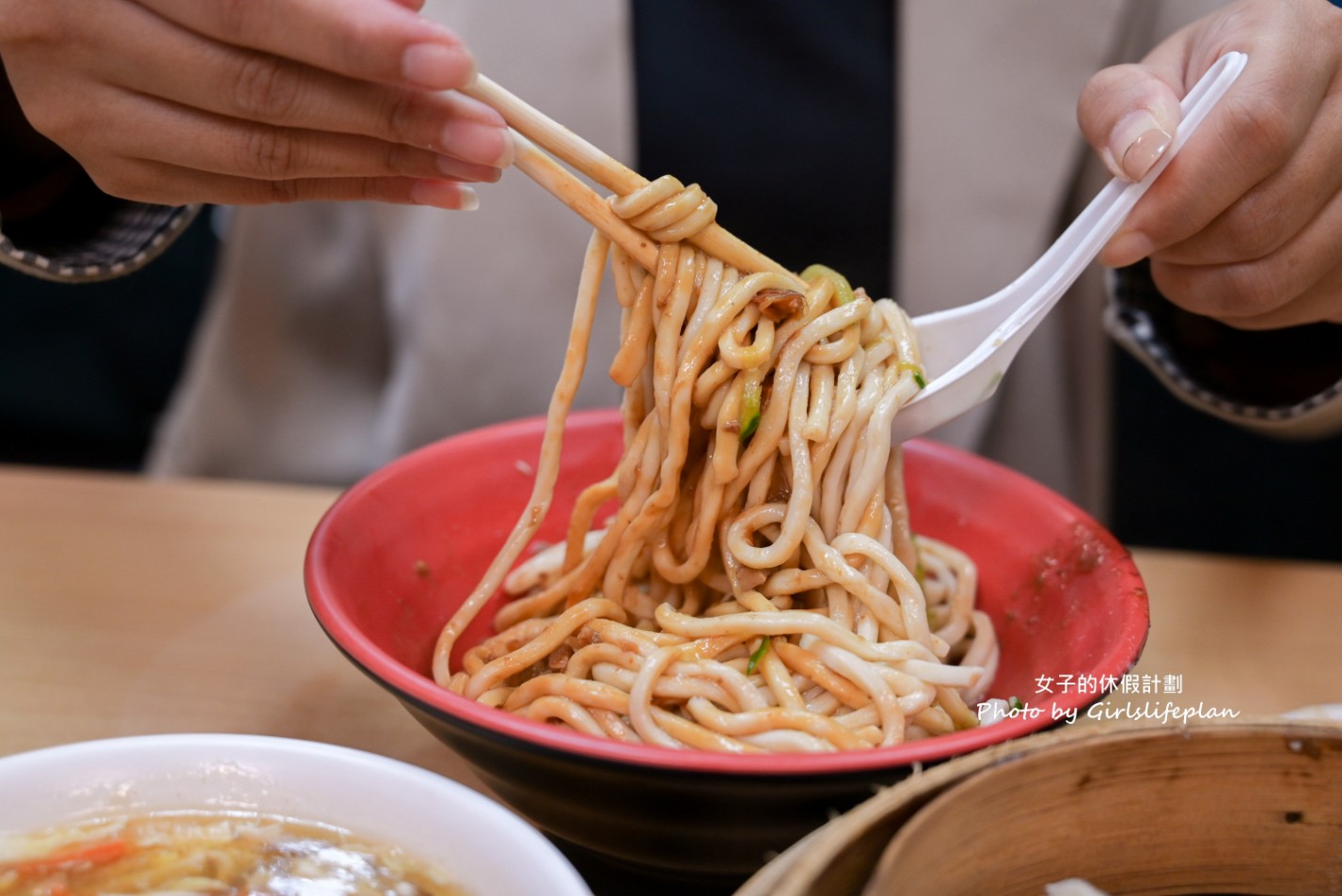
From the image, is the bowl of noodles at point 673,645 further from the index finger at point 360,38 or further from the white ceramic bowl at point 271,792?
the index finger at point 360,38

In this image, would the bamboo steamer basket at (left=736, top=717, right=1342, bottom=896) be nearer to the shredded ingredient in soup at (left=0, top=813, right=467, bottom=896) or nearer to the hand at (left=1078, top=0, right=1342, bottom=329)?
the shredded ingredient in soup at (left=0, top=813, right=467, bottom=896)

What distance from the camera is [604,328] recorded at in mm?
2080

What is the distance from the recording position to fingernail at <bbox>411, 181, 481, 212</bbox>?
3.50 ft

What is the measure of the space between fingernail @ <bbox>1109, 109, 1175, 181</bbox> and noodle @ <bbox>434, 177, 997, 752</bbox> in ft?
0.96

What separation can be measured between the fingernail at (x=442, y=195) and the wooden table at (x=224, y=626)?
23.1 inches

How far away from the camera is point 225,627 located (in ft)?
4.50

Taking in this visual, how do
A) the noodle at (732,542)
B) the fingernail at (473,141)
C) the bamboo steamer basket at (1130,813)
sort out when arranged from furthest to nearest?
1. the noodle at (732,542)
2. the fingernail at (473,141)
3. the bamboo steamer basket at (1130,813)

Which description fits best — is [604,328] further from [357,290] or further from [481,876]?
[481,876]

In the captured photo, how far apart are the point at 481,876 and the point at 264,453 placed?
1.74 meters

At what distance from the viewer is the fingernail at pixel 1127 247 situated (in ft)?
3.94

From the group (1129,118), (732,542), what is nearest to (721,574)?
(732,542)

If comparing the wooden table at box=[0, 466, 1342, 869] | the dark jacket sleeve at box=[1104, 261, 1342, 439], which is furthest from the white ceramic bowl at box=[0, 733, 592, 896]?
the dark jacket sleeve at box=[1104, 261, 1342, 439]

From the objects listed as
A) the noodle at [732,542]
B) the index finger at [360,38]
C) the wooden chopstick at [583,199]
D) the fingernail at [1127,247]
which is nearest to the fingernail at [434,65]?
the index finger at [360,38]

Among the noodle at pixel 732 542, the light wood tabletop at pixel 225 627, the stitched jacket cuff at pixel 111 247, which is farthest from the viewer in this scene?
the stitched jacket cuff at pixel 111 247
